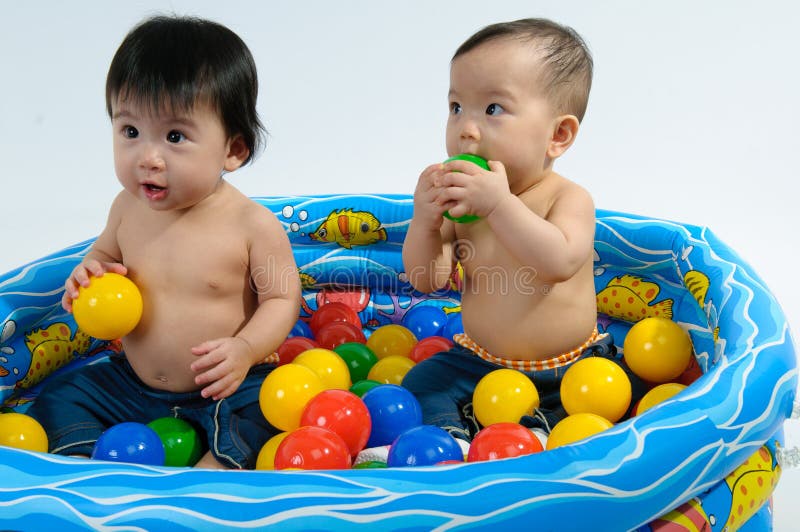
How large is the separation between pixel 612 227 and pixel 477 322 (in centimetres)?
60

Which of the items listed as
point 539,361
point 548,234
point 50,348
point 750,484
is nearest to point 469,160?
point 548,234

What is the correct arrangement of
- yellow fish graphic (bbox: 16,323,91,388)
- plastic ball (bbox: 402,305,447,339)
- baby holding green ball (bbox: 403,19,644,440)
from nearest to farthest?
baby holding green ball (bbox: 403,19,644,440)
yellow fish graphic (bbox: 16,323,91,388)
plastic ball (bbox: 402,305,447,339)

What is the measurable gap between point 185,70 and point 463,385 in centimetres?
89

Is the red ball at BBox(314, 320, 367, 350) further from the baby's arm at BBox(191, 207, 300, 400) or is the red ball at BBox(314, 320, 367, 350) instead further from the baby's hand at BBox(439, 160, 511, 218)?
the baby's hand at BBox(439, 160, 511, 218)

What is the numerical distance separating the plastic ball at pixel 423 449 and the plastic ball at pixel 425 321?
906mm

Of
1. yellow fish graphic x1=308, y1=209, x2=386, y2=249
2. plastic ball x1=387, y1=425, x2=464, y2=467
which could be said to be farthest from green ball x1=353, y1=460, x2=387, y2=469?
yellow fish graphic x1=308, y1=209, x2=386, y2=249

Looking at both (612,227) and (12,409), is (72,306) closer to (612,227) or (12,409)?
(12,409)

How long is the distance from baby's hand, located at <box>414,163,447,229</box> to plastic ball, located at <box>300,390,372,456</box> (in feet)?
1.30

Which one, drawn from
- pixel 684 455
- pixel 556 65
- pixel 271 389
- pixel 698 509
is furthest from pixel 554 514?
pixel 556 65

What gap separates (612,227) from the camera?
8.08 feet

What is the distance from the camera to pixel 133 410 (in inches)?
80.9

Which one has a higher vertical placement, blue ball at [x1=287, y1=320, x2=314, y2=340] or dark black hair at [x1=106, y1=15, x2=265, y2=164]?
dark black hair at [x1=106, y1=15, x2=265, y2=164]

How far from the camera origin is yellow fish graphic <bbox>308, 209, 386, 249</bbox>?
2.69 meters

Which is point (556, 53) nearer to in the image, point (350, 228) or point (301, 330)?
point (350, 228)
